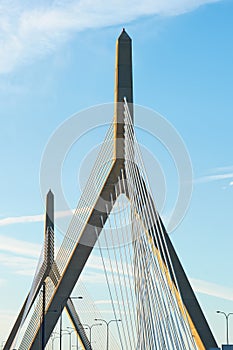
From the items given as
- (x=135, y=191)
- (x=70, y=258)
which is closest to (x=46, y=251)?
(x=70, y=258)

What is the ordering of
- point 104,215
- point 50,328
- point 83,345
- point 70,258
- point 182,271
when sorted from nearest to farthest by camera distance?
point 182,271
point 104,215
point 70,258
point 50,328
point 83,345

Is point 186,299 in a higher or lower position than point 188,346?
higher

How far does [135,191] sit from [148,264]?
415 centimetres

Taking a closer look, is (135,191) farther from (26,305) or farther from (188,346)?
(26,305)

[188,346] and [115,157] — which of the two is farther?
[115,157]

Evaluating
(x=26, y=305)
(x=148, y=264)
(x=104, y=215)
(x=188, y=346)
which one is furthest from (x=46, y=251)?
(x=188, y=346)

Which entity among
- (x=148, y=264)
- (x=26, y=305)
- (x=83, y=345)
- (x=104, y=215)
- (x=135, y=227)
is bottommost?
(x=148, y=264)

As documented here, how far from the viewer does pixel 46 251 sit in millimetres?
54281

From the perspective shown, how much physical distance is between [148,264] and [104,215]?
10.6 metres

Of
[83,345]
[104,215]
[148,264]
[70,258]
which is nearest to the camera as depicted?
[148,264]

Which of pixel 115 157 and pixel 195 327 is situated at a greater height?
pixel 115 157

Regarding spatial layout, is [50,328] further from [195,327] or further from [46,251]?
[195,327]

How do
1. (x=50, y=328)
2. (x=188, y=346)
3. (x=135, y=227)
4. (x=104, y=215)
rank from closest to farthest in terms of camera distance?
(x=188, y=346)
(x=135, y=227)
(x=104, y=215)
(x=50, y=328)

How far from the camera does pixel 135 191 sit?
32438mm
